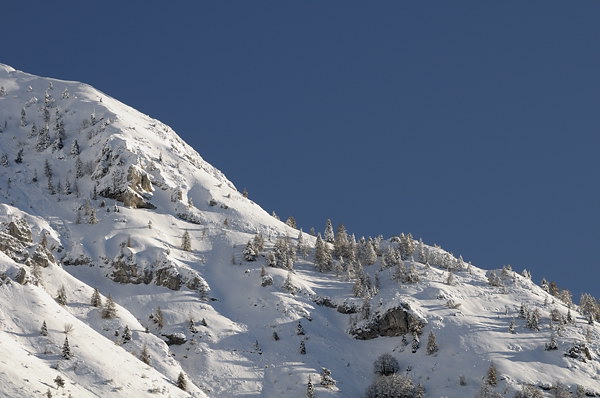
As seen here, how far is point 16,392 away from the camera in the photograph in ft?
243

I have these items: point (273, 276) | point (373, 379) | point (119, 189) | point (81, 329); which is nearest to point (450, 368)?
point (373, 379)

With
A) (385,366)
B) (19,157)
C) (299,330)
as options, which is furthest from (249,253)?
(19,157)

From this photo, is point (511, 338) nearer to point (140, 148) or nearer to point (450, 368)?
point (450, 368)

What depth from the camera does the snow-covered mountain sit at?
311 ft

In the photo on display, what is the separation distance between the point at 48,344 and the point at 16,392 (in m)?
13.9

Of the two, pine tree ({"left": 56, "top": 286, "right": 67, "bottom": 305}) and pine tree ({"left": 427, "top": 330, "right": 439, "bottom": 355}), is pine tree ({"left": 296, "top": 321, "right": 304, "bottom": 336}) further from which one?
pine tree ({"left": 56, "top": 286, "right": 67, "bottom": 305})

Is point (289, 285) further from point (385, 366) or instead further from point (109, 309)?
point (109, 309)

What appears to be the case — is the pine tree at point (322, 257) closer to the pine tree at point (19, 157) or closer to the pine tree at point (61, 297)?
the pine tree at point (61, 297)

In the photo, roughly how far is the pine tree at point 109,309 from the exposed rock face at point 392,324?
40355 mm

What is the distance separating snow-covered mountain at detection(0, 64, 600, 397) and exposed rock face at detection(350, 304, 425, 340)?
0.66ft

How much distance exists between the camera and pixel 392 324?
12031 cm

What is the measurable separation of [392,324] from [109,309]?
1835 inches

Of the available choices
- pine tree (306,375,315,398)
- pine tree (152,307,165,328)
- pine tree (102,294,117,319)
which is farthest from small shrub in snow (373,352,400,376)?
pine tree (102,294,117,319)

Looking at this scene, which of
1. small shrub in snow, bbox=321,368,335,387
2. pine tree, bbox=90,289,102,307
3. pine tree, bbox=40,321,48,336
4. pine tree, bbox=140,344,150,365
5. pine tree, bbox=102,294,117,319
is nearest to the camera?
pine tree, bbox=40,321,48,336
